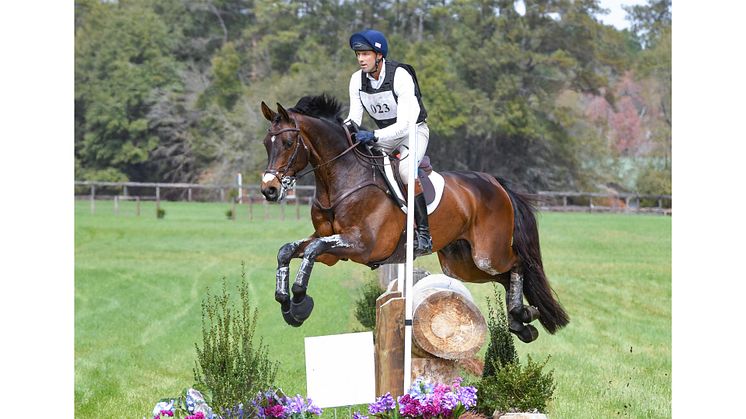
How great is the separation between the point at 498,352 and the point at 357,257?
4.76 ft

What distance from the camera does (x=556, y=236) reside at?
25281mm

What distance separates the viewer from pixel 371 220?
6594mm

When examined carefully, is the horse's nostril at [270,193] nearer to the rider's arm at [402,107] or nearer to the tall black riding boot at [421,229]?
the rider's arm at [402,107]

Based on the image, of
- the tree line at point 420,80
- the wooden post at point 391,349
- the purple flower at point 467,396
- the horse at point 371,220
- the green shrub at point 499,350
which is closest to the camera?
the horse at point 371,220

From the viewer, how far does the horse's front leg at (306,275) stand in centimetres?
622

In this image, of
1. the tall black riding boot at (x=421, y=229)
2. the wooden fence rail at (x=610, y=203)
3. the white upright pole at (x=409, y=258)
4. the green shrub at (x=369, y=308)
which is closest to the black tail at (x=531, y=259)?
the tall black riding boot at (x=421, y=229)

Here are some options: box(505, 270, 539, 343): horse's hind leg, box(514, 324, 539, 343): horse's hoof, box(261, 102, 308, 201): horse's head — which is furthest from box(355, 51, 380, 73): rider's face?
box(514, 324, 539, 343): horse's hoof

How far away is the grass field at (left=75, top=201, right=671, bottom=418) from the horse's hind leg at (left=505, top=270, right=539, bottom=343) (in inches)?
44.2

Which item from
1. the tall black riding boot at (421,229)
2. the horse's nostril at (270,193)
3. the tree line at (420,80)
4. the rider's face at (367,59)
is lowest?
the tall black riding boot at (421,229)

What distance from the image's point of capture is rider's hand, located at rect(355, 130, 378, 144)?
6641 mm

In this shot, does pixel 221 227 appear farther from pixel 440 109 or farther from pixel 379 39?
pixel 379 39

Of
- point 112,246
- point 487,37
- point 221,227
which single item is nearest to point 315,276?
point 112,246

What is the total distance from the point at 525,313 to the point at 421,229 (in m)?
1.30

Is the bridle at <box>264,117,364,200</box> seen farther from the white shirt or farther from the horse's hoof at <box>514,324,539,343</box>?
the horse's hoof at <box>514,324,539,343</box>
